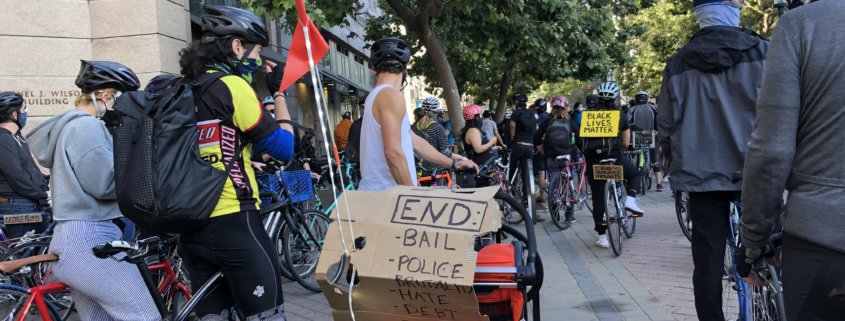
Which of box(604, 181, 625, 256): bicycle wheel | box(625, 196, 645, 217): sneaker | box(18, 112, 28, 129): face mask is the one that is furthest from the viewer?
box(625, 196, 645, 217): sneaker

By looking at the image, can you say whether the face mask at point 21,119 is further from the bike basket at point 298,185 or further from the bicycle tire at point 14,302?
the bicycle tire at point 14,302

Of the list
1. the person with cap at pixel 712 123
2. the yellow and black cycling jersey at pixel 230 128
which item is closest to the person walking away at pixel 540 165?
the person with cap at pixel 712 123

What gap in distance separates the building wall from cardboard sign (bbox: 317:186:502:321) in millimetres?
7558

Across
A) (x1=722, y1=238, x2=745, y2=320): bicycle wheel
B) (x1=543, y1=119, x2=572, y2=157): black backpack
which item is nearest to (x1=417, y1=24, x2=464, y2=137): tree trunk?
(x1=543, y1=119, x2=572, y2=157): black backpack

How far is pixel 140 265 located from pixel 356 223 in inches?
53.6

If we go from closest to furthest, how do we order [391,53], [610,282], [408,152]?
1. [408,152]
2. [391,53]
3. [610,282]

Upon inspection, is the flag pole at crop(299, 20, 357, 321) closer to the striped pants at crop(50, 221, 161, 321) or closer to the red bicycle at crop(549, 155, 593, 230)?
the striped pants at crop(50, 221, 161, 321)

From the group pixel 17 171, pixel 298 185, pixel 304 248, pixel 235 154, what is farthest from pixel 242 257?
pixel 17 171

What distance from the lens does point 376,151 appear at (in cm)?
333

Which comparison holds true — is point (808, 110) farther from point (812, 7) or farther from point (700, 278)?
point (700, 278)

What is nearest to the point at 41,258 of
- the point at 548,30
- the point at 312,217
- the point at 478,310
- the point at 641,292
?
the point at 478,310

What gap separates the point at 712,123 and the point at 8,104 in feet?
17.7

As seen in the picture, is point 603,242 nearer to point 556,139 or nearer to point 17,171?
point 556,139

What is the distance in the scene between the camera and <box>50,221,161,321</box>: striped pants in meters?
2.92
